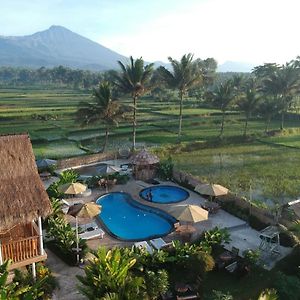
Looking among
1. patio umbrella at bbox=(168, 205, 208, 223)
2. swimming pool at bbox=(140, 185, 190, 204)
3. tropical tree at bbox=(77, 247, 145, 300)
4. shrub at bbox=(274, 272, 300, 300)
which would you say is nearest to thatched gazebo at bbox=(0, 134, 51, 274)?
tropical tree at bbox=(77, 247, 145, 300)

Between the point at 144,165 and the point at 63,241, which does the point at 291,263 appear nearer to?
the point at 63,241

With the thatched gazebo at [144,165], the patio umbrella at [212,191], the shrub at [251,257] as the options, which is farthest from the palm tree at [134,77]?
the shrub at [251,257]

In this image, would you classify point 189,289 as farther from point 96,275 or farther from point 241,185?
point 241,185

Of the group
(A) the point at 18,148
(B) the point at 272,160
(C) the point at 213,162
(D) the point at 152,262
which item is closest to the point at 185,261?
(D) the point at 152,262

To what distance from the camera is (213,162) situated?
3162 cm

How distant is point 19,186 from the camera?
13133mm

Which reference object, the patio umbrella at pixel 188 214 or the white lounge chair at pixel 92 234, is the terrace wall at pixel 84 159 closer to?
the white lounge chair at pixel 92 234

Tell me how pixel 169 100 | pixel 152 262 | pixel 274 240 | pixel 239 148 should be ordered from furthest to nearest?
1. pixel 169 100
2. pixel 239 148
3. pixel 274 240
4. pixel 152 262

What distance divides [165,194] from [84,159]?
332 inches

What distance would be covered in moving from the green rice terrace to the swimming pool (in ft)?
10.0

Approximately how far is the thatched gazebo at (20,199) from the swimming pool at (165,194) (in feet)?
35.3

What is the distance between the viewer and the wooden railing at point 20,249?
13133 mm

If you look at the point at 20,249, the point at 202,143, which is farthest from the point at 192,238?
the point at 202,143

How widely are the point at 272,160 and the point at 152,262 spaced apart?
66.5 ft
